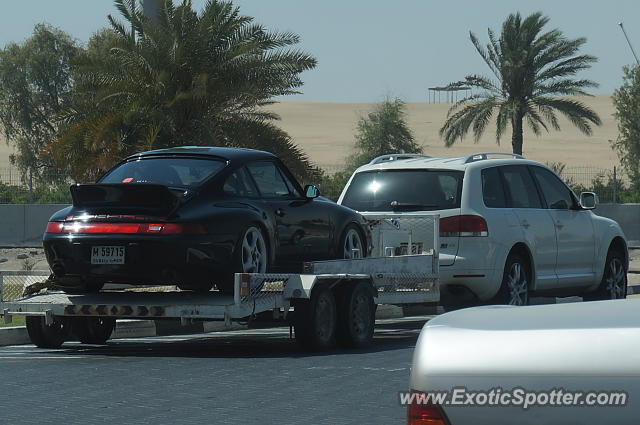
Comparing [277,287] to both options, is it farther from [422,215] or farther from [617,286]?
[617,286]

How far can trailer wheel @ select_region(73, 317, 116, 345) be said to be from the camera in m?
13.2

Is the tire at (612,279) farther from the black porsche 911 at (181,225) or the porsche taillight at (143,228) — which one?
the porsche taillight at (143,228)

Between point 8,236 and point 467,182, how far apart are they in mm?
25122

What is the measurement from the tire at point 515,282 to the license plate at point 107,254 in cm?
470

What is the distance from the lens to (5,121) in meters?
76.7

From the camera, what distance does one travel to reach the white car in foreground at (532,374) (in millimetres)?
3160

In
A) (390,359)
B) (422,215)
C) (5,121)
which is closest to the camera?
(390,359)

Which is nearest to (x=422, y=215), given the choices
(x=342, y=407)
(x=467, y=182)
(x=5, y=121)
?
(x=467, y=182)

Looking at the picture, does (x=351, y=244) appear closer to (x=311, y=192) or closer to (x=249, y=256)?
(x=311, y=192)

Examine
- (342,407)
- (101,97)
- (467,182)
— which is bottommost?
(342,407)

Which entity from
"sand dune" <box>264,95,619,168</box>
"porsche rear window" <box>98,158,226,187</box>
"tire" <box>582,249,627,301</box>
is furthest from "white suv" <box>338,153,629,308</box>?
"sand dune" <box>264,95,619,168</box>

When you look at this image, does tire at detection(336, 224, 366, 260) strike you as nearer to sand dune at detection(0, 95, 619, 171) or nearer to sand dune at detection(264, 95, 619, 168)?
sand dune at detection(264, 95, 619, 168)

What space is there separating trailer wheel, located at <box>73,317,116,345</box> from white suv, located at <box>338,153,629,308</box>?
10.8ft

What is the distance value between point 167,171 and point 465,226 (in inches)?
140
